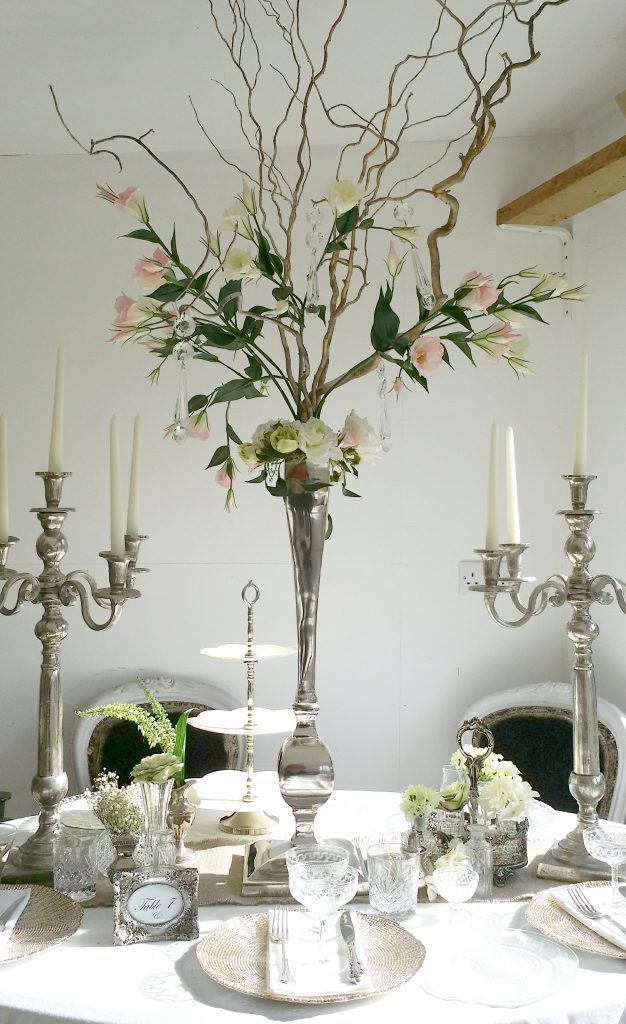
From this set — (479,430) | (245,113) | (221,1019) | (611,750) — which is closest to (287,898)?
(221,1019)

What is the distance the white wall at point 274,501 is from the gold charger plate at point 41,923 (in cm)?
150

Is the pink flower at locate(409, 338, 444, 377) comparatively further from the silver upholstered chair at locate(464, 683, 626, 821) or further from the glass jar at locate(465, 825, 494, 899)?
the silver upholstered chair at locate(464, 683, 626, 821)

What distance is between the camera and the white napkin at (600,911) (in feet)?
4.30

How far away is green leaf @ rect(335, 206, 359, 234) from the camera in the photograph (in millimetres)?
1445

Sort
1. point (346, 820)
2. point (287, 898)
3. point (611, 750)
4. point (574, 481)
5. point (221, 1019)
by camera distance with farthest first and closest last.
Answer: point (611, 750)
point (346, 820)
point (574, 481)
point (287, 898)
point (221, 1019)

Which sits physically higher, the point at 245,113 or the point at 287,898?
the point at 245,113

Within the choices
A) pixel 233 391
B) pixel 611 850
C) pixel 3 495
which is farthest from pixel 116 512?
pixel 611 850

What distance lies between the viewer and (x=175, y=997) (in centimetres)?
119

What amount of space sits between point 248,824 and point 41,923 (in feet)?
1.66

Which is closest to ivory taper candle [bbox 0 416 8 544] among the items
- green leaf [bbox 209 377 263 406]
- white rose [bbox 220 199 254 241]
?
green leaf [bbox 209 377 263 406]

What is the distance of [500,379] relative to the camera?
2.95 metres

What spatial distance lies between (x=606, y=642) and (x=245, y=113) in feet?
6.04

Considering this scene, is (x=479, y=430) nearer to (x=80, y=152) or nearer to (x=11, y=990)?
(x=80, y=152)

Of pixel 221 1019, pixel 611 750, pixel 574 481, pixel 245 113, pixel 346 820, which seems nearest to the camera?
pixel 221 1019
